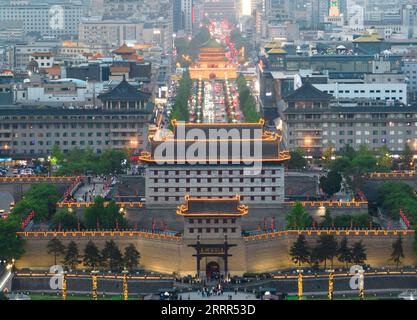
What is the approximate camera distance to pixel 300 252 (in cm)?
3653

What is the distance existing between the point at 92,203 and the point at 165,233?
14.6ft

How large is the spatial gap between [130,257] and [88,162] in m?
17.8

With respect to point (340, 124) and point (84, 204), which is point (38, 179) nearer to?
point (84, 204)

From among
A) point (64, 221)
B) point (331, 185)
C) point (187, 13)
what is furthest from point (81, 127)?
point (187, 13)

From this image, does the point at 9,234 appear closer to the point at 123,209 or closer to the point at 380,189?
the point at 123,209

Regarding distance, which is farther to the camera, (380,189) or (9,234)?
(380,189)

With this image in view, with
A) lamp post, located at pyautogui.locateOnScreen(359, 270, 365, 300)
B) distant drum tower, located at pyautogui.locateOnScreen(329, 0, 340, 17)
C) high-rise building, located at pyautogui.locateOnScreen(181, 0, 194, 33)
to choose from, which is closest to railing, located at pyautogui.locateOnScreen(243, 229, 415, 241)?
lamp post, located at pyautogui.locateOnScreen(359, 270, 365, 300)

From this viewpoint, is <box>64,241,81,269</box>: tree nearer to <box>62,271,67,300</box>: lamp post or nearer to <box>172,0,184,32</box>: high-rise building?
<box>62,271,67,300</box>: lamp post

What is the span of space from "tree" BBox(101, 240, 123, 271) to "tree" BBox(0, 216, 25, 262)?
280 centimetres

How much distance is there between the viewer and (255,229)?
137 feet

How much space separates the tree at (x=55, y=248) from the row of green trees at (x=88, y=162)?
566 inches
